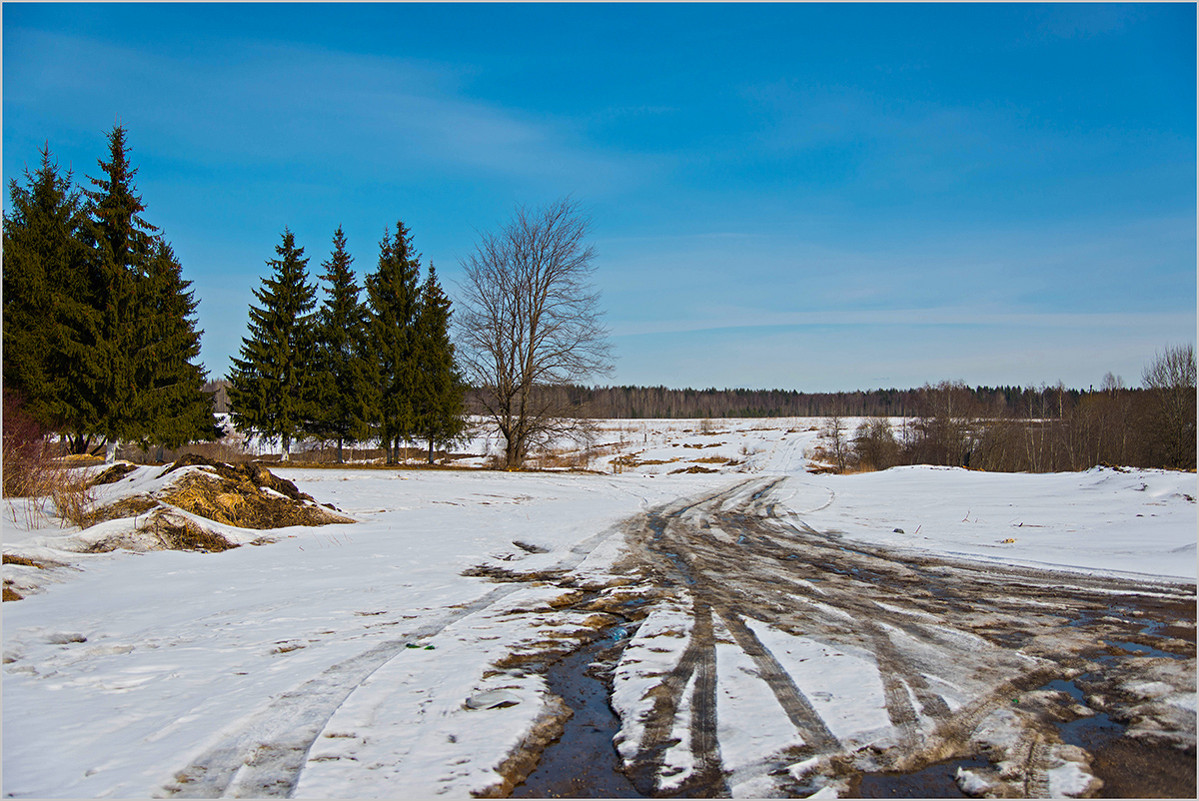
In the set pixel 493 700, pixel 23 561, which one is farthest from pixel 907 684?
pixel 23 561

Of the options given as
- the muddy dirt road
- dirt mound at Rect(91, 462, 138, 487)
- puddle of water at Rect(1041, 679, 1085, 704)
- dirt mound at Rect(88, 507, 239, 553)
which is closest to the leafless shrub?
dirt mound at Rect(91, 462, 138, 487)

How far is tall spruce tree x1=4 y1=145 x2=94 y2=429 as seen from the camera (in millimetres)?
20438

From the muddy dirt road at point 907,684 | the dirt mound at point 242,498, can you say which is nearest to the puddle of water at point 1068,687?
the muddy dirt road at point 907,684

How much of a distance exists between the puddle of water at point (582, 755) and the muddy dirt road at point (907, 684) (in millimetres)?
98

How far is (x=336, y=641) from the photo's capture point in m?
4.85

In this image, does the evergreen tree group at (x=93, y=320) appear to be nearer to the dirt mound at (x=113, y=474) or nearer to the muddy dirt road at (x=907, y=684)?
the dirt mound at (x=113, y=474)

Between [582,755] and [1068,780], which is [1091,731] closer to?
[1068,780]

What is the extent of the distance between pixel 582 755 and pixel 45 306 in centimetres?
2727

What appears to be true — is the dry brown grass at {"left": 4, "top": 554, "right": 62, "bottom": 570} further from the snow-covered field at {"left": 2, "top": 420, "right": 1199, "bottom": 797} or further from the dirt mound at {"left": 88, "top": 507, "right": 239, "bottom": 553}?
the dirt mound at {"left": 88, "top": 507, "right": 239, "bottom": 553}

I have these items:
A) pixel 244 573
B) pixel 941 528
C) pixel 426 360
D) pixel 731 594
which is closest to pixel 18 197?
pixel 426 360

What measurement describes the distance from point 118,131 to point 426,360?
14.7m

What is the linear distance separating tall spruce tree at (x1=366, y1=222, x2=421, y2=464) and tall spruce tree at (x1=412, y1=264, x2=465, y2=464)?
1.33ft

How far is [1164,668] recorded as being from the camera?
416 centimetres

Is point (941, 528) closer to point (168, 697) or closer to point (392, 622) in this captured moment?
point (392, 622)
